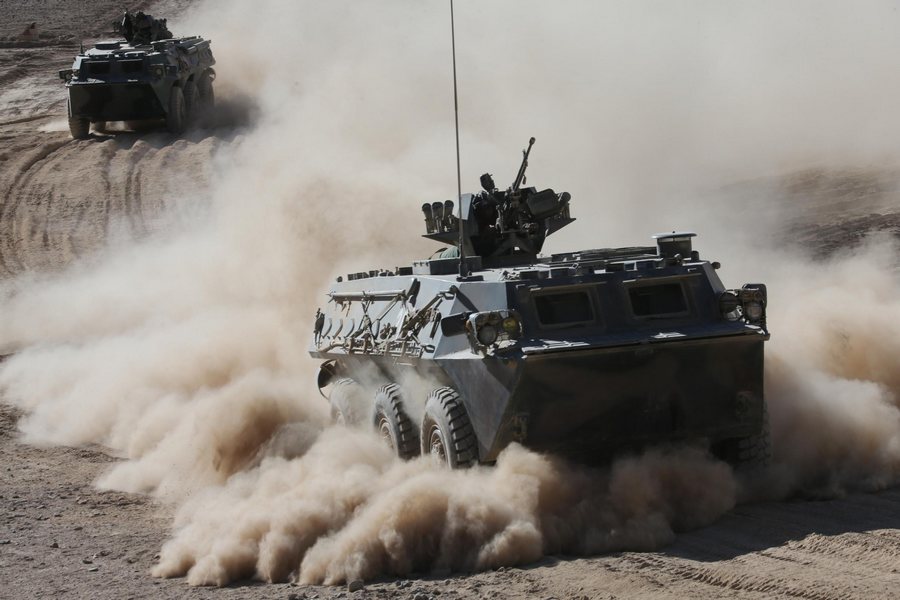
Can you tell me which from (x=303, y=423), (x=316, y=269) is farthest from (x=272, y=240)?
(x=303, y=423)

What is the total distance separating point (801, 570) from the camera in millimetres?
7312

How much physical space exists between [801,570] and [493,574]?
5.40ft

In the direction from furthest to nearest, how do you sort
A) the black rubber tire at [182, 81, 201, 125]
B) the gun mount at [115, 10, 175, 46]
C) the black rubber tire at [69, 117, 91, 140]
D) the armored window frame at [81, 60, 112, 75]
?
the gun mount at [115, 10, 175, 46], the black rubber tire at [182, 81, 201, 125], the black rubber tire at [69, 117, 91, 140], the armored window frame at [81, 60, 112, 75]

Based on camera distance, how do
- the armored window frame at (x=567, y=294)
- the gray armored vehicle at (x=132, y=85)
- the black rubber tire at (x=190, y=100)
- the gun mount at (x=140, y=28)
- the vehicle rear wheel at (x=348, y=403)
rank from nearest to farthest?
the armored window frame at (x=567, y=294)
the vehicle rear wheel at (x=348, y=403)
the gray armored vehicle at (x=132, y=85)
the black rubber tire at (x=190, y=100)
the gun mount at (x=140, y=28)

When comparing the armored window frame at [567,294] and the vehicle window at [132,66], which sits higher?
the vehicle window at [132,66]

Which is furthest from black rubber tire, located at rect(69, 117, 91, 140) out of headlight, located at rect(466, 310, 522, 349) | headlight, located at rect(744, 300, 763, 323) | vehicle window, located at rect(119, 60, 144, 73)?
headlight, located at rect(744, 300, 763, 323)

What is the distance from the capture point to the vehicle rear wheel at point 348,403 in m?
11.9

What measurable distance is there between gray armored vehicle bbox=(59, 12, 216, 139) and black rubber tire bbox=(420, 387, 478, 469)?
18.9m

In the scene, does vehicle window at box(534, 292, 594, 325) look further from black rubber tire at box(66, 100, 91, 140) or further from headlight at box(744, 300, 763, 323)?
black rubber tire at box(66, 100, 91, 140)

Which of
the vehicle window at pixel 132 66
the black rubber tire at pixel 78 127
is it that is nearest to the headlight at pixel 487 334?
the vehicle window at pixel 132 66

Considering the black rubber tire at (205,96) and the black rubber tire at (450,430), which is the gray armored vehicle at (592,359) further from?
the black rubber tire at (205,96)

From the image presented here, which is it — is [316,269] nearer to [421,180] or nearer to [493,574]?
[421,180]

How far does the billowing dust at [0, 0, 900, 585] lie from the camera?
8.59 metres

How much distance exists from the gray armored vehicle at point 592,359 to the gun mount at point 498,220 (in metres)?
1.63
